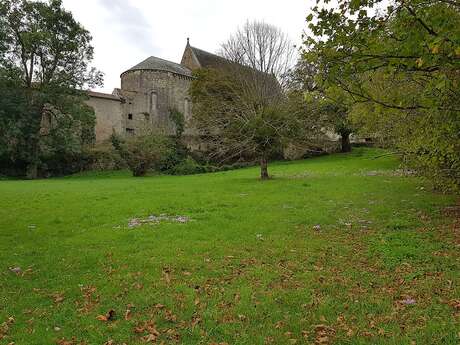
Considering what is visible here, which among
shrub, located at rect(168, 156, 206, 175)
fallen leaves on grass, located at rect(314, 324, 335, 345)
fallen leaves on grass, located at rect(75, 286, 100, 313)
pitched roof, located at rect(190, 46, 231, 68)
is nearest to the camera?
fallen leaves on grass, located at rect(314, 324, 335, 345)

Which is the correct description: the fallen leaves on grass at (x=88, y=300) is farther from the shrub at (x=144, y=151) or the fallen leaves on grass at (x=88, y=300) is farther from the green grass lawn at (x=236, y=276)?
the shrub at (x=144, y=151)

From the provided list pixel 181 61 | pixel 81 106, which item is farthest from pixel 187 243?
pixel 181 61

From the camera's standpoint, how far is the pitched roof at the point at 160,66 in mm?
56500

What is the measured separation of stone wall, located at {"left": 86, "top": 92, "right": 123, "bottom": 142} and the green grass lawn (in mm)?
39384

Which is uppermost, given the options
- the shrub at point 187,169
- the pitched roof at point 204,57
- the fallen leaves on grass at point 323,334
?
the pitched roof at point 204,57

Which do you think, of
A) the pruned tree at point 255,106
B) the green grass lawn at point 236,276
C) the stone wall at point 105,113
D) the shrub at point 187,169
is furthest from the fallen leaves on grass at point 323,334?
the stone wall at point 105,113

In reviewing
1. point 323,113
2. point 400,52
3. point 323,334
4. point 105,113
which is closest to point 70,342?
point 323,334

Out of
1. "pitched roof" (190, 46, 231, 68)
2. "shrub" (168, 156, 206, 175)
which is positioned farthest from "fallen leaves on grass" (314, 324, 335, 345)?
"pitched roof" (190, 46, 231, 68)

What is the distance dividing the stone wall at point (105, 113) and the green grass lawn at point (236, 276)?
129ft

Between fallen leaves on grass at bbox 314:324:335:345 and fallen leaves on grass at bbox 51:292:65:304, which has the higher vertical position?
fallen leaves on grass at bbox 51:292:65:304

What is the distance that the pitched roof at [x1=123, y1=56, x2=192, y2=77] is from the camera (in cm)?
5650

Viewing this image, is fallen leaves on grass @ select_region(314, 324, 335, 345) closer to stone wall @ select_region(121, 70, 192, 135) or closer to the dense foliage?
the dense foliage

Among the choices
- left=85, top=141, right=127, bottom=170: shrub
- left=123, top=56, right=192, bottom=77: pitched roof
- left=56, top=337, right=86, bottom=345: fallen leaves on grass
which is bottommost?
left=56, top=337, right=86, bottom=345: fallen leaves on grass

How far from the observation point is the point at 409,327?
16.2 feet
